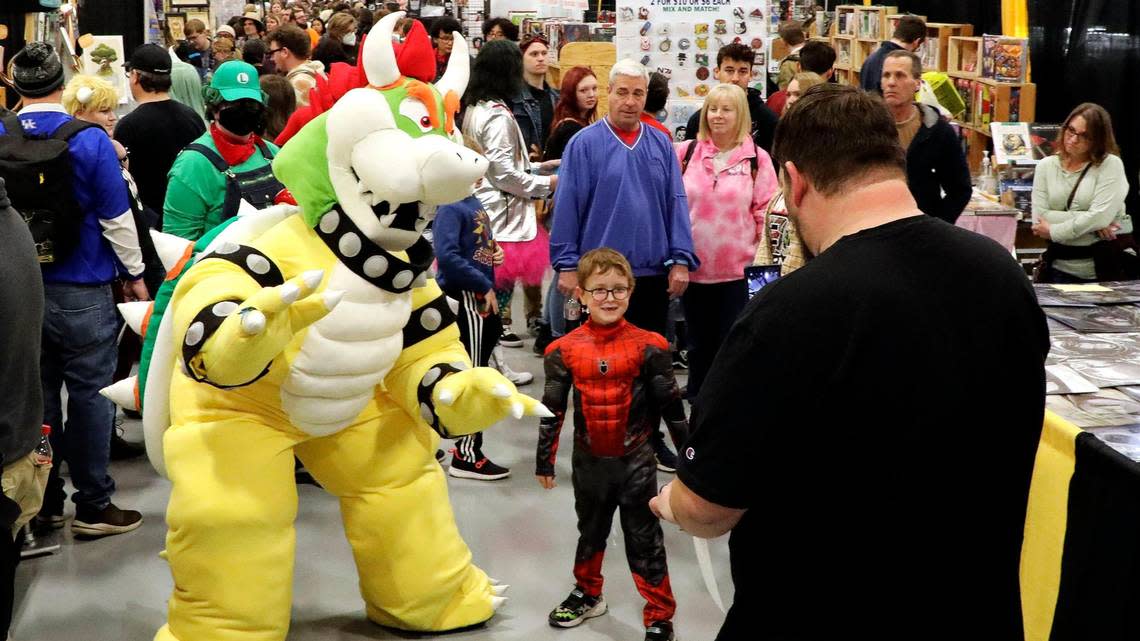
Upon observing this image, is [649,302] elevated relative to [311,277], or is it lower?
lower

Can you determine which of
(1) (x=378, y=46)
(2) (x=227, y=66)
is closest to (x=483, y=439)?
(2) (x=227, y=66)

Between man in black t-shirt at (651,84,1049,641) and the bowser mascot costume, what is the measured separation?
1477 millimetres

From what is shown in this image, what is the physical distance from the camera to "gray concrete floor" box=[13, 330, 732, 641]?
12.7 feet

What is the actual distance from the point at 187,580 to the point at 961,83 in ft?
26.0

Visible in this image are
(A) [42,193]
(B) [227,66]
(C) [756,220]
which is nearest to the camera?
(A) [42,193]

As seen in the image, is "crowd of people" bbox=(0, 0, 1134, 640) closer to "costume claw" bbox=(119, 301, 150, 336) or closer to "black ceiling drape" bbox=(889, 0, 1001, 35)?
"costume claw" bbox=(119, 301, 150, 336)

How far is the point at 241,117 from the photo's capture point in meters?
4.50

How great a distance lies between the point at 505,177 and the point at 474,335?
1.13 meters

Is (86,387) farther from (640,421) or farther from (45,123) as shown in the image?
(640,421)

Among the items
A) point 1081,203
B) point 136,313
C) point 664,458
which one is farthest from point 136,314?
point 1081,203

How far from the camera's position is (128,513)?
466 centimetres

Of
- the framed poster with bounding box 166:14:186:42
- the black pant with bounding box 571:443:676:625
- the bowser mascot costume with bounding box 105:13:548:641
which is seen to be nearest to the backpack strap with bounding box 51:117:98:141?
the bowser mascot costume with bounding box 105:13:548:641

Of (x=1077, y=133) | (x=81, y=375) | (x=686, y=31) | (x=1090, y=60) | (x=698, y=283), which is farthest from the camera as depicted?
(x=1090, y=60)

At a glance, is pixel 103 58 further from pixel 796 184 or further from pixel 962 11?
pixel 962 11
